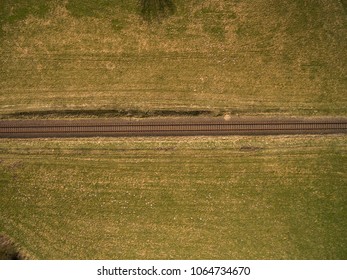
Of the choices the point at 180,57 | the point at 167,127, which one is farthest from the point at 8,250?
the point at 180,57

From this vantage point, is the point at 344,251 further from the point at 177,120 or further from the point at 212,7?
the point at 212,7

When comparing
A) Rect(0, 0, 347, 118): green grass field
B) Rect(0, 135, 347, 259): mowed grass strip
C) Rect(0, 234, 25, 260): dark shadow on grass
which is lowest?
Rect(0, 234, 25, 260): dark shadow on grass

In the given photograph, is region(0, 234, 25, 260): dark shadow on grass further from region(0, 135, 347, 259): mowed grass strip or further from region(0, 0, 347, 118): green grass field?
region(0, 0, 347, 118): green grass field

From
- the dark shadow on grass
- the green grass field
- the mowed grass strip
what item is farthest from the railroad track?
the dark shadow on grass

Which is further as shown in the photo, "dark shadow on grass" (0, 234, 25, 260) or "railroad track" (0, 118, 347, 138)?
"dark shadow on grass" (0, 234, 25, 260)

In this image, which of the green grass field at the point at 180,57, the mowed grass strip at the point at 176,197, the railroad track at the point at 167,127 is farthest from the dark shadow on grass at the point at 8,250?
the green grass field at the point at 180,57

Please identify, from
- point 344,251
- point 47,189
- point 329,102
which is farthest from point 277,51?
point 47,189
